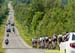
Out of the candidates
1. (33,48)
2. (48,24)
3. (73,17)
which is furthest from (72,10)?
(33,48)

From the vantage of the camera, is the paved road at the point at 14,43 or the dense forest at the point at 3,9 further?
the dense forest at the point at 3,9

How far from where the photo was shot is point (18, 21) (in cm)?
1498

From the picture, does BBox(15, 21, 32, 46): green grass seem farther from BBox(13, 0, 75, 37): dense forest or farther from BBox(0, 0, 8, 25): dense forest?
BBox(0, 0, 8, 25): dense forest

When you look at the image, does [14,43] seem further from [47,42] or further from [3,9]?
[3,9]

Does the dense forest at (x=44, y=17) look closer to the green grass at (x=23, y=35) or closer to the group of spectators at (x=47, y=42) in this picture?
the green grass at (x=23, y=35)

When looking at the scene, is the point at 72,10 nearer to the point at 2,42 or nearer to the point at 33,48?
the point at 33,48

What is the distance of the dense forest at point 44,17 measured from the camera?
15008 millimetres

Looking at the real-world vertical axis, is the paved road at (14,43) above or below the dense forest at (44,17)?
below

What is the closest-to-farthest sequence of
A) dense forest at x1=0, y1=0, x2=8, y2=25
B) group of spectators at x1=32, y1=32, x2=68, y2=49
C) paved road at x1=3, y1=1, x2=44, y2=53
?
paved road at x1=3, y1=1, x2=44, y2=53 → group of spectators at x1=32, y1=32, x2=68, y2=49 → dense forest at x1=0, y1=0, x2=8, y2=25

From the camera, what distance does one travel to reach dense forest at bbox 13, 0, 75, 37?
15.0m

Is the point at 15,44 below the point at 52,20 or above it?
below

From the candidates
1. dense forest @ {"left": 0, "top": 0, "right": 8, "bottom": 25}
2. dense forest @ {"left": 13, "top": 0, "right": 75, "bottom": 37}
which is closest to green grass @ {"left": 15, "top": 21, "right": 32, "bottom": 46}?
dense forest @ {"left": 13, "top": 0, "right": 75, "bottom": 37}

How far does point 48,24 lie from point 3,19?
195 cm

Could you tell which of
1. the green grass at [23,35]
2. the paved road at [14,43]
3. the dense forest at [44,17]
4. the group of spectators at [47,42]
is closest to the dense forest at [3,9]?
the paved road at [14,43]
